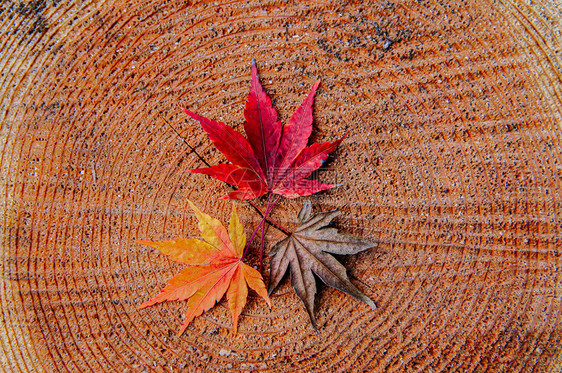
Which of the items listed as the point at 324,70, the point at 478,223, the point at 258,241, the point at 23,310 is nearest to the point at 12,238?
the point at 23,310

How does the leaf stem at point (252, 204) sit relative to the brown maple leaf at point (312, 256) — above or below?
above

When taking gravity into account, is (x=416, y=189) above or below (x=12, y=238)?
below

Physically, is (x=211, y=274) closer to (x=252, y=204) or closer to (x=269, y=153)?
(x=252, y=204)

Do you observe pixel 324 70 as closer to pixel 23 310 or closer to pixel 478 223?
pixel 478 223

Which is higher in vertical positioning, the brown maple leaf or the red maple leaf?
the red maple leaf
